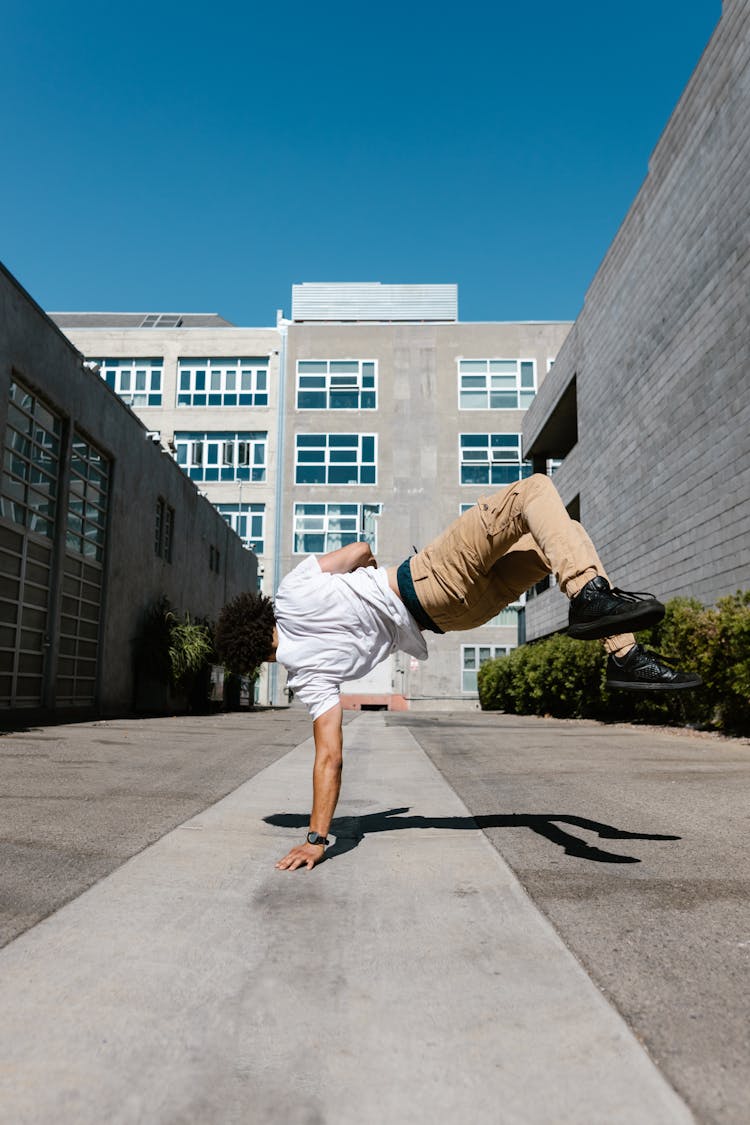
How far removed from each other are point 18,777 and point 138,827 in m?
2.58

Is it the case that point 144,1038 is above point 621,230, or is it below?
below

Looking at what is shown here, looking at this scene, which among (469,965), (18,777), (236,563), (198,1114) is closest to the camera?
(198,1114)

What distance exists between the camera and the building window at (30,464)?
1352cm

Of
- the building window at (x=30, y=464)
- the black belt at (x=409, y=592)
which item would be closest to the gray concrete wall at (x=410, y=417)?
the building window at (x=30, y=464)

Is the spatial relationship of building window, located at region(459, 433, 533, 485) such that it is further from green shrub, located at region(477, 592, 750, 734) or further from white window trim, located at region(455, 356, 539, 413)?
green shrub, located at region(477, 592, 750, 734)

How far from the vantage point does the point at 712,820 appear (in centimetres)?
424

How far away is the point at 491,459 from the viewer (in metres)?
41.3

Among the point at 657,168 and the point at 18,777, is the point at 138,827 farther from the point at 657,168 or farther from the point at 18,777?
the point at 657,168

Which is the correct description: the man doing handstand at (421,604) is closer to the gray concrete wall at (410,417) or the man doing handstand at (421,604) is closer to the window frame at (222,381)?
the gray concrete wall at (410,417)

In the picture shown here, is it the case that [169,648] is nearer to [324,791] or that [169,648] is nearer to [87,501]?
[87,501]

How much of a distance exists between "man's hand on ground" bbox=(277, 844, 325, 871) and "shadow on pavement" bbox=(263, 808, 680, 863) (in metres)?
0.22

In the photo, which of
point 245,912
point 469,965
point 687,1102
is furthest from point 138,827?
point 687,1102

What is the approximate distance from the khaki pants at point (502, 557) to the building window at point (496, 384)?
38.6 metres

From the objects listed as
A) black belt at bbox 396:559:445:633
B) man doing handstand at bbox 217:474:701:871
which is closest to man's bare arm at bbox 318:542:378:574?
man doing handstand at bbox 217:474:701:871
